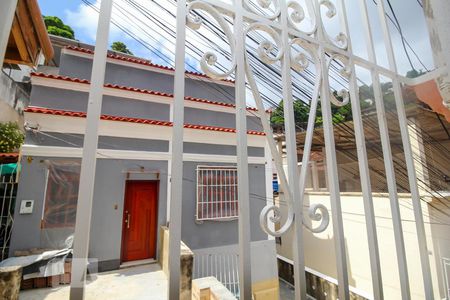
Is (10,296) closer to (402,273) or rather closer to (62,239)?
(62,239)

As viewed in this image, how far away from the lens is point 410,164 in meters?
1.20

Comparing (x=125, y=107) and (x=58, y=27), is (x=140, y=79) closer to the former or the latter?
(x=125, y=107)

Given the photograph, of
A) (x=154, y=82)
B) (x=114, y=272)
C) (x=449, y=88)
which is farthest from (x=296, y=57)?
(x=154, y=82)

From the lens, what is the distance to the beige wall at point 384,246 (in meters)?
5.21

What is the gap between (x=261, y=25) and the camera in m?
0.93

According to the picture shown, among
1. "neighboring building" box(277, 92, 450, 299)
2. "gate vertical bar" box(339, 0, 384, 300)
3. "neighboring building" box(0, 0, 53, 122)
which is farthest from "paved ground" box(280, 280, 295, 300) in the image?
"neighboring building" box(0, 0, 53, 122)

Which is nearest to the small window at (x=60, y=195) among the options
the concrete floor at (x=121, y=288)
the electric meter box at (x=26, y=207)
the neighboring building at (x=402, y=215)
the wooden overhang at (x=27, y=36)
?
the electric meter box at (x=26, y=207)

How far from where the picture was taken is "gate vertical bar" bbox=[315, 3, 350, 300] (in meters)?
0.90

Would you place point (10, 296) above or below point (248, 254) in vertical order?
below

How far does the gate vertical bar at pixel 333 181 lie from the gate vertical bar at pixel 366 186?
151mm

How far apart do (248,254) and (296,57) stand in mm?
851

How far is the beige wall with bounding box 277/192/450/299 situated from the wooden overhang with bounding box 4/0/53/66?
4.86m

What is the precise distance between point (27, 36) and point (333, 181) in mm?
2178

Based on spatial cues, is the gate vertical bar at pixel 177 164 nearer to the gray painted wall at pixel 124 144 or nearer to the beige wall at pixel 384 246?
the beige wall at pixel 384 246
